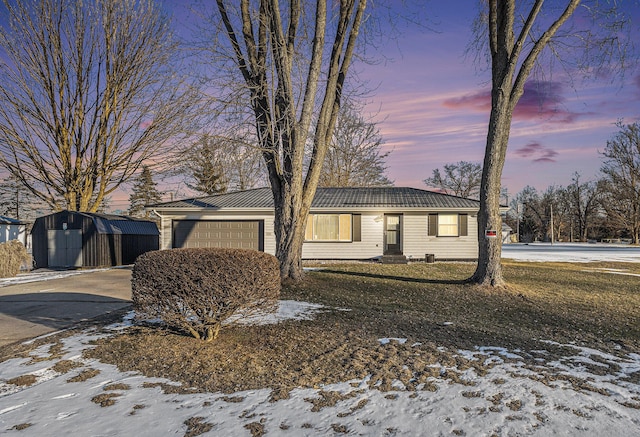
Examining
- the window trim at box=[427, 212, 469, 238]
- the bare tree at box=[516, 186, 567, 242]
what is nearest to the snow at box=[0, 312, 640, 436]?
the window trim at box=[427, 212, 469, 238]

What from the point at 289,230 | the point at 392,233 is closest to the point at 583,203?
the point at 392,233

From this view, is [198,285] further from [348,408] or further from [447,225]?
[447,225]

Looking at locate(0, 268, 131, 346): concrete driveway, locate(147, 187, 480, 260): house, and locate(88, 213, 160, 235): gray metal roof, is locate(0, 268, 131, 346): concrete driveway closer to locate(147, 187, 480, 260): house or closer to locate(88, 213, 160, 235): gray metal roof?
locate(88, 213, 160, 235): gray metal roof

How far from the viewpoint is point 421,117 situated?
12.6 m

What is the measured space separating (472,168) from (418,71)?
3853 centimetres

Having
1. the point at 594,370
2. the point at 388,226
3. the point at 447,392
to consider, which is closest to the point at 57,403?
the point at 447,392

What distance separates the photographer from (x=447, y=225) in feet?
54.9

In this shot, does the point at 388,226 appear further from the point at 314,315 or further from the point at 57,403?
the point at 57,403

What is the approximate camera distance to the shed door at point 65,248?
1588cm

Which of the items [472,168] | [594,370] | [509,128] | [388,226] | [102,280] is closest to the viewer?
[594,370]

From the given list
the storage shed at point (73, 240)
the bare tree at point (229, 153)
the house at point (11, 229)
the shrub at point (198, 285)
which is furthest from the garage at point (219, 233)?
the house at point (11, 229)

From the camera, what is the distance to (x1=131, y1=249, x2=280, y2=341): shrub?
437cm

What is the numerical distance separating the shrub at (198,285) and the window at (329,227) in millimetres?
12356

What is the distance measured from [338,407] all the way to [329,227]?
14.0 metres
